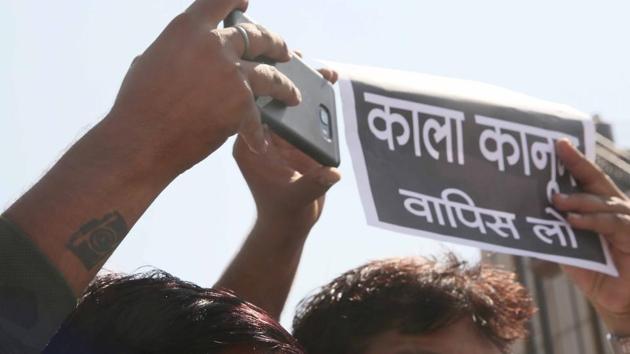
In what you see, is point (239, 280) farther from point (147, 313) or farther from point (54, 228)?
point (54, 228)

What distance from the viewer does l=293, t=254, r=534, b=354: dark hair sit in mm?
2193

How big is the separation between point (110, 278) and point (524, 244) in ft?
2.95

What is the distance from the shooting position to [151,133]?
1.29 meters

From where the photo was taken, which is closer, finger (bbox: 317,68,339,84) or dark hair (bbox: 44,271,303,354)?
dark hair (bbox: 44,271,303,354)

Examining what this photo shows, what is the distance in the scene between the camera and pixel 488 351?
2.20 m

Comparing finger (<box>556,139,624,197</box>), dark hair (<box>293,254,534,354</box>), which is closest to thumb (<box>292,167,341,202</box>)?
Result: dark hair (<box>293,254,534,354</box>)

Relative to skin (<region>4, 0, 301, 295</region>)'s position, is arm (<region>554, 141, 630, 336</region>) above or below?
below

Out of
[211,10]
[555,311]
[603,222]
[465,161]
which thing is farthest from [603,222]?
[555,311]

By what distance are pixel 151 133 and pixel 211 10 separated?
0.21 meters

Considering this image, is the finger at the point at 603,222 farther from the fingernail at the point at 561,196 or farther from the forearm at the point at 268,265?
the forearm at the point at 268,265

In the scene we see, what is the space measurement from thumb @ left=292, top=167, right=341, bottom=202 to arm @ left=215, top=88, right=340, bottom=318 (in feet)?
0.04

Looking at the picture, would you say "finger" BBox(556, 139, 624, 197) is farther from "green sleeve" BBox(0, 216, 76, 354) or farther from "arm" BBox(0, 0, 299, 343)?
"green sleeve" BBox(0, 216, 76, 354)

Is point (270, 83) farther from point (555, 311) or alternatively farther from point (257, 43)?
point (555, 311)

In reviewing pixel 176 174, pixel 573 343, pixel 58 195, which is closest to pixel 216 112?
pixel 176 174
